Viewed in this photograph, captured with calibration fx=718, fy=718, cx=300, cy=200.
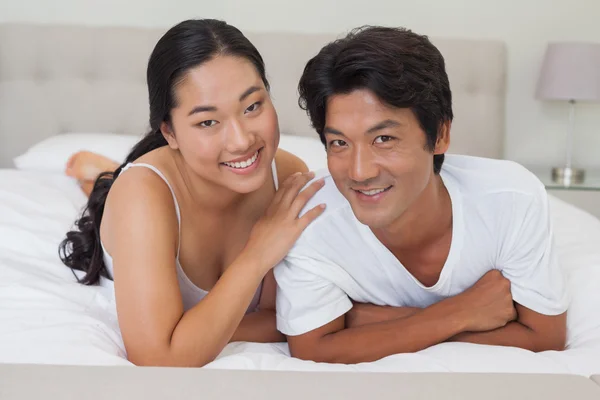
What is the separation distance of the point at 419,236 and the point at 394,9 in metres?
1.84

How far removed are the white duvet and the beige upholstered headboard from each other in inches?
32.5

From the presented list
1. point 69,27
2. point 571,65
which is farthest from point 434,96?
point 69,27

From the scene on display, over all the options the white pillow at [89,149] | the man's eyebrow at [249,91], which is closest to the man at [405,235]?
the man's eyebrow at [249,91]

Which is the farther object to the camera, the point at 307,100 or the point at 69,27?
the point at 69,27

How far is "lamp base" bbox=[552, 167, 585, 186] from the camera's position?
2957mm

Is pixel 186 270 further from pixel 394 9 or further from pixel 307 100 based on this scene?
pixel 394 9

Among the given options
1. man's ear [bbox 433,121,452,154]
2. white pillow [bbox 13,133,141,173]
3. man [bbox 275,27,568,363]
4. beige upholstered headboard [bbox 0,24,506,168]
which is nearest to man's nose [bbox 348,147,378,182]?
man [bbox 275,27,568,363]

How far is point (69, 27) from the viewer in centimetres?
302

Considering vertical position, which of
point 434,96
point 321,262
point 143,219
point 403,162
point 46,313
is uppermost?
point 434,96

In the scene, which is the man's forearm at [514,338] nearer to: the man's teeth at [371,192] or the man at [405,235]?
the man at [405,235]

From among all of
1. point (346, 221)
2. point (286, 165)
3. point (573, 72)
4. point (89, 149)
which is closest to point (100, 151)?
point (89, 149)

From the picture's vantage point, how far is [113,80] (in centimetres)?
301

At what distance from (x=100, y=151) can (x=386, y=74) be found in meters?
1.67

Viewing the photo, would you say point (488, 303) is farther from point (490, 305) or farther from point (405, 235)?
point (405, 235)
